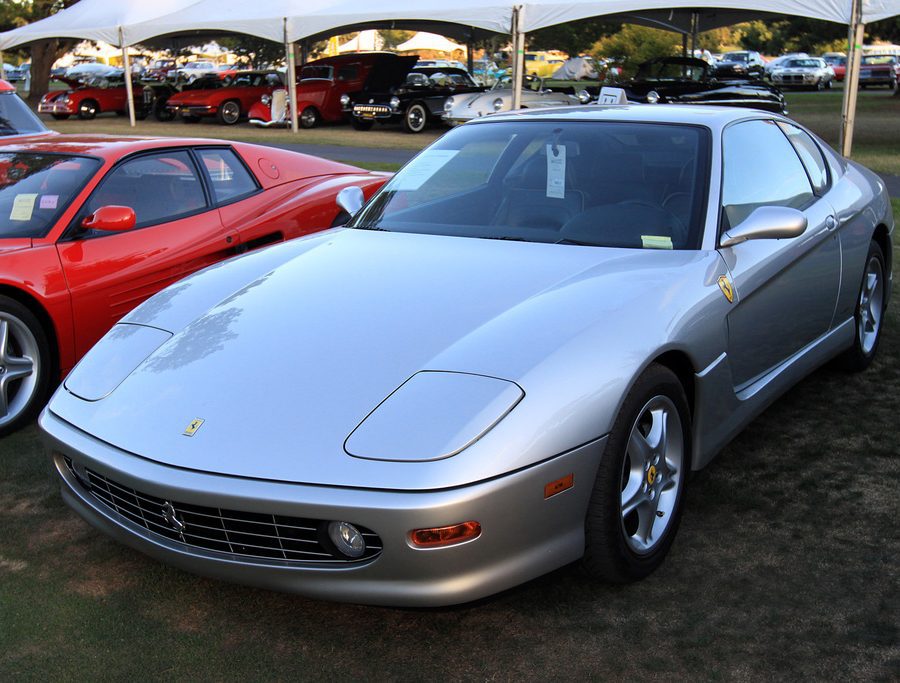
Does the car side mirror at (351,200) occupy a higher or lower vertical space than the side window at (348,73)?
lower

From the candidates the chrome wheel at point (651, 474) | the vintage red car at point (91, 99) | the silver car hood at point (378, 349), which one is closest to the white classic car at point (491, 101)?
the vintage red car at point (91, 99)

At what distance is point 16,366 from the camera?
4.39m

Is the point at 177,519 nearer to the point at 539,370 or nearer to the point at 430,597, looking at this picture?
the point at 430,597

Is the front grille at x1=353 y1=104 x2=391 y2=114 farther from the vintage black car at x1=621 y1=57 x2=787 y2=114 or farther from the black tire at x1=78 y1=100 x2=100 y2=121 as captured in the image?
the black tire at x1=78 y1=100 x2=100 y2=121

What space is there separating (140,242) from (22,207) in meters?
0.58

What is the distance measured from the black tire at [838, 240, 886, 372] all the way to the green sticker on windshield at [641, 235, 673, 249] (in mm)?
1757

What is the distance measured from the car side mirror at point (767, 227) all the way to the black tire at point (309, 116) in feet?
69.1

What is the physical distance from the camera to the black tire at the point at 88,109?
92.8ft

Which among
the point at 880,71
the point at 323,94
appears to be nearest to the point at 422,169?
the point at 323,94

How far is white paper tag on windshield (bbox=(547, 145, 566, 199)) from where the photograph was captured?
3785mm

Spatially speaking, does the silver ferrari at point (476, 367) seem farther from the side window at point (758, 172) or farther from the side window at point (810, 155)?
the side window at point (810, 155)

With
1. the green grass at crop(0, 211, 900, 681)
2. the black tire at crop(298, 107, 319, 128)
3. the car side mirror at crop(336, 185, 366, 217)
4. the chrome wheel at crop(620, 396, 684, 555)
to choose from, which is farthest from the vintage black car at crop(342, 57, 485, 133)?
the chrome wheel at crop(620, 396, 684, 555)

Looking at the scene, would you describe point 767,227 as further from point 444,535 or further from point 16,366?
point 16,366

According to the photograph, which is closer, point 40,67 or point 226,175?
point 226,175
